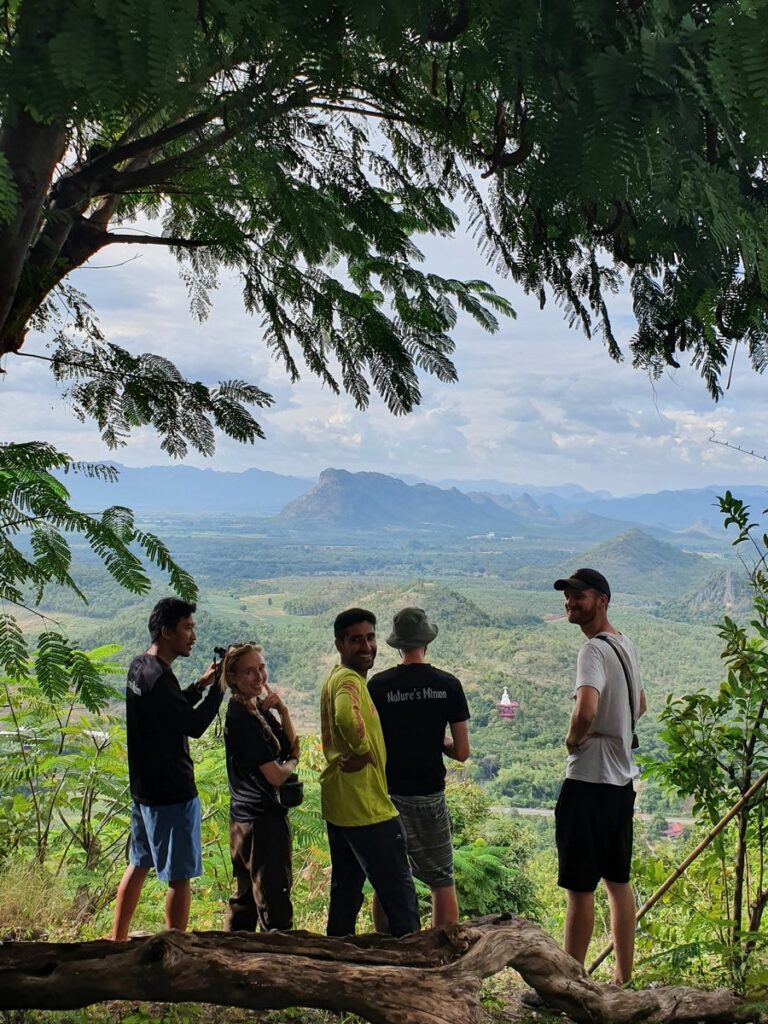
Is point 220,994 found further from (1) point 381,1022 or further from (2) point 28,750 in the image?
(2) point 28,750

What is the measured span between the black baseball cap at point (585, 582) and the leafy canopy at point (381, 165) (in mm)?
905

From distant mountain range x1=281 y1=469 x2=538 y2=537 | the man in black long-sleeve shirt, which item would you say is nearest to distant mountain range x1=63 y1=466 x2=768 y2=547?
distant mountain range x1=281 y1=469 x2=538 y2=537

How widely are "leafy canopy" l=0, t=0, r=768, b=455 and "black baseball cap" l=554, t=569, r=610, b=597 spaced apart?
2.97 feet

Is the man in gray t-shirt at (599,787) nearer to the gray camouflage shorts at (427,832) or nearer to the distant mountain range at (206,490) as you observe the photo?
the gray camouflage shorts at (427,832)

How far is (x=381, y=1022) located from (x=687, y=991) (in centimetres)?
93

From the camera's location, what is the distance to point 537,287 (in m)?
1.85

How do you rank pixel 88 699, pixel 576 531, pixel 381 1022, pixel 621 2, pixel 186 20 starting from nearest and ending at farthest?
1. pixel 186 20
2. pixel 621 2
3. pixel 88 699
4. pixel 381 1022
5. pixel 576 531

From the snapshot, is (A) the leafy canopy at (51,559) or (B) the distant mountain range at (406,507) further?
(B) the distant mountain range at (406,507)

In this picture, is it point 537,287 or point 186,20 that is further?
point 537,287

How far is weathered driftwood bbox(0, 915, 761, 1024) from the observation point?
7.01 ft

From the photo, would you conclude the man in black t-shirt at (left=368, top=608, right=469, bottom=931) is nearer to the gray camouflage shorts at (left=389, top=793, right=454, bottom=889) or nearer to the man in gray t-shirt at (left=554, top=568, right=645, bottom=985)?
the gray camouflage shorts at (left=389, top=793, right=454, bottom=889)

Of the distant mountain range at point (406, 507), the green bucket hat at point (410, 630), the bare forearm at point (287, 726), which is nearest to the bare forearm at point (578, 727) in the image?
the green bucket hat at point (410, 630)

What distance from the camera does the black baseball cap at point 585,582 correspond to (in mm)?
2898

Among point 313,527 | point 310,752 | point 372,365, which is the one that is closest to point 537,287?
point 372,365
